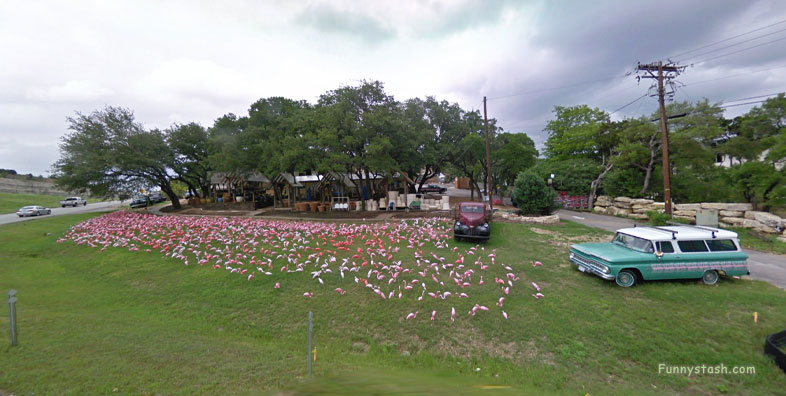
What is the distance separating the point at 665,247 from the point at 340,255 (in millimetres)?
10902

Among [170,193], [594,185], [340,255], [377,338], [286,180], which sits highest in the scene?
[286,180]

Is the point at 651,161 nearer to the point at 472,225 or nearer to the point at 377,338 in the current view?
the point at 472,225

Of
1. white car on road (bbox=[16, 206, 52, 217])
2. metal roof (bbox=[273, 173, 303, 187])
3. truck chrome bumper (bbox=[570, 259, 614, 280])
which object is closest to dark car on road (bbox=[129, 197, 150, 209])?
white car on road (bbox=[16, 206, 52, 217])

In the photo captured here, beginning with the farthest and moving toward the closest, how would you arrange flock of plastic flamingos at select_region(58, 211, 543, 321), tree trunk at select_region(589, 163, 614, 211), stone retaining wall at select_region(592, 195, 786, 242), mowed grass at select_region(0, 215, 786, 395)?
1. tree trunk at select_region(589, 163, 614, 211)
2. stone retaining wall at select_region(592, 195, 786, 242)
3. flock of plastic flamingos at select_region(58, 211, 543, 321)
4. mowed grass at select_region(0, 215, 786, 395)

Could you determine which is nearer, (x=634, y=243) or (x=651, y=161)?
(x=634, y=243)

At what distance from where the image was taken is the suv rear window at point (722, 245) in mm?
8125

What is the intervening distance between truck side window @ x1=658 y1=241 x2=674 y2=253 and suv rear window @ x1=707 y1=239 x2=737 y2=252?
1.18 meters

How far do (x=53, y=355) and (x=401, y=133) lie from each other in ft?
65.5

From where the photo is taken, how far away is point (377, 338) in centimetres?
618

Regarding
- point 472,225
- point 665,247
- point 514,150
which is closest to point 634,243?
point 665,247

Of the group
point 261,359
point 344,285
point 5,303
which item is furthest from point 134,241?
point 261,359

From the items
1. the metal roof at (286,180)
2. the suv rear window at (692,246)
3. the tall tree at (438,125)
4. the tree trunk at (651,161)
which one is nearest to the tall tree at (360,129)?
the tall tree at (438,125)

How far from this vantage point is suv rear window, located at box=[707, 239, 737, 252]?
8125 mm

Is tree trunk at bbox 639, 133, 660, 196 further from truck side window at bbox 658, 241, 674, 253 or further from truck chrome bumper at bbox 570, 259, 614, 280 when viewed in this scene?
truck chrome bumper at bbox 570, 259, 614, 280
